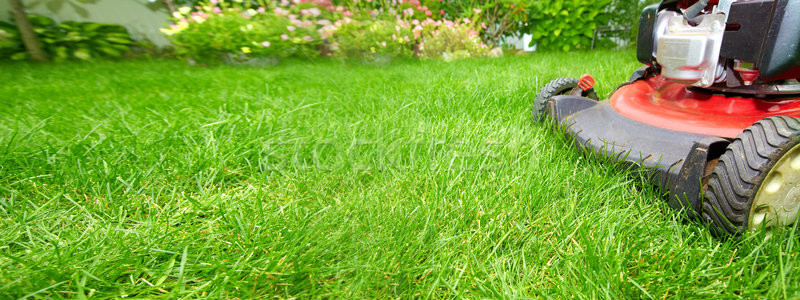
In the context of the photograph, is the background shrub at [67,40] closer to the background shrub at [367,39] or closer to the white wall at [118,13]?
the white wall at [118,13]

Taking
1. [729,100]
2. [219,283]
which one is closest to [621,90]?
[729,100]

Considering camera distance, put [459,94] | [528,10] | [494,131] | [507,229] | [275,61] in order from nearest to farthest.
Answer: [507,229], [494,131], [459,94], [275,61], [528,10]

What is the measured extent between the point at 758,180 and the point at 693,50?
57 cm

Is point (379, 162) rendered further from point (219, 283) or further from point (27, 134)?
point (27, 134)

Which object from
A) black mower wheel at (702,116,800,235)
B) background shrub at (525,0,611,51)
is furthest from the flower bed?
black mower wheel at (702,116,800,235)

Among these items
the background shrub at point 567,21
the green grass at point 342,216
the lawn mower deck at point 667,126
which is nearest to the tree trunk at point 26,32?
the green grass at point 342,216

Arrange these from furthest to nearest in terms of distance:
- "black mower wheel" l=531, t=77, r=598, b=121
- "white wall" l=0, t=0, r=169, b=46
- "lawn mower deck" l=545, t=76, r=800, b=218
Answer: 1. "white wall" l=0, t=0, r=169, b=46
2. "black mower wheel" l=531, t=77, r=598, b=121
3. "lawn mower deck" l=545, t=76, r=800, b=218

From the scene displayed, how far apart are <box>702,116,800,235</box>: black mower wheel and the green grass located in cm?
7

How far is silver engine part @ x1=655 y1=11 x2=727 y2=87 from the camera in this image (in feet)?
4.13

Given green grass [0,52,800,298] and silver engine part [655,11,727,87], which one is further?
silver engine part [655,11,727,87]

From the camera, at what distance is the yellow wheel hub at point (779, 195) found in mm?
909

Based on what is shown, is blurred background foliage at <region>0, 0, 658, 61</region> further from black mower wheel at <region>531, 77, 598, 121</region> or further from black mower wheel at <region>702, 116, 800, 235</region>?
black mower wheel at <region>702, 116, 800, 235</region>

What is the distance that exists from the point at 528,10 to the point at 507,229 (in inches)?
246

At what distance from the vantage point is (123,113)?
2143 mm
